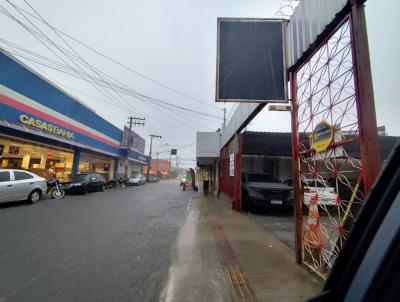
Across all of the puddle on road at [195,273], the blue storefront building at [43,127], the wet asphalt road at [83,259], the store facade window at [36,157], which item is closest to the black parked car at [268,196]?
the wet asphalt road at [83,259]

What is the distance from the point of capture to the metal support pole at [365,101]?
268 centimetres

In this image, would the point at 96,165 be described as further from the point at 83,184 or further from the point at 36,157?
the point at 83,184

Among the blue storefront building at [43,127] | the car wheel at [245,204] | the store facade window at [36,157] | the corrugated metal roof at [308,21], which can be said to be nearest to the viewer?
the corrugated metal roof at [308,21]

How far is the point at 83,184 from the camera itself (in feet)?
52.2

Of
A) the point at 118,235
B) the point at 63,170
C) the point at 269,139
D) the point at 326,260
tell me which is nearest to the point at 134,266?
the point at 118,235

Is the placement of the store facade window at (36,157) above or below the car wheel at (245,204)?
above

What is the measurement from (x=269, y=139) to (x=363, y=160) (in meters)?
11.8

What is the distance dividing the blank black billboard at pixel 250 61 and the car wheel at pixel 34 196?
10425mm

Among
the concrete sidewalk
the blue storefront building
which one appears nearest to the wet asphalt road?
the concrete sidewalk

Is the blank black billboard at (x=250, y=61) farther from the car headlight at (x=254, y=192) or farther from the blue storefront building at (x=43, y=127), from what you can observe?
the blue storefront building at (x=43, y=127)

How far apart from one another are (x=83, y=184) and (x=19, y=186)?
6.10 metres

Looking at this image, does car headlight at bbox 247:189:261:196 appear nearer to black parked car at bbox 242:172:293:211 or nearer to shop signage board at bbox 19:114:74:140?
black parked car at bbox 242:172:293:211

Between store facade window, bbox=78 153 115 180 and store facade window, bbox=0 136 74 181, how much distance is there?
1585 mm

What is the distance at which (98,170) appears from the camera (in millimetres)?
28828
